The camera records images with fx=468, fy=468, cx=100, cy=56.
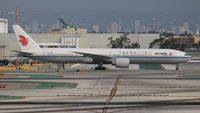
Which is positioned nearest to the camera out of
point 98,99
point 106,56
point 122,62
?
point 98,99

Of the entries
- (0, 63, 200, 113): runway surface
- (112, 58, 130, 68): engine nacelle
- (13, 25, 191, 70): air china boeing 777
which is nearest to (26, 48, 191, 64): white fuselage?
(13, 25, 191, 70): air china boeing 777

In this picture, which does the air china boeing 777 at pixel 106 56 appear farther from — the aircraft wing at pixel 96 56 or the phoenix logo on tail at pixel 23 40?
the phoenix logo on tail at pixel 23 40

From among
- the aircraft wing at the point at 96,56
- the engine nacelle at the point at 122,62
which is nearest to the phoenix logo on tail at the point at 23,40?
the aircraft wing at the point at 96,56

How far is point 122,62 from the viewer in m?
68.8

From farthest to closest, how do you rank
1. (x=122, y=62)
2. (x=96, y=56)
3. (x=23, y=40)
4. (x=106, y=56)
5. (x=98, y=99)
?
1. (x=23, y=40)
2. (x=96, y=56)
3. (x=106, y=56)
4. (x=122, y=62)
5. (x=98, y=99)

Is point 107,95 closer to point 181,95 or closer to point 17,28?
point 181,95

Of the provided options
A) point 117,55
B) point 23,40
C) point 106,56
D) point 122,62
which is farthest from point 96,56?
point 23,40

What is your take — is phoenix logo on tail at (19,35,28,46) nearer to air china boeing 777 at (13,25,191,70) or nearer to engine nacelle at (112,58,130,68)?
air china boeing 777 at (13,25,191,70)

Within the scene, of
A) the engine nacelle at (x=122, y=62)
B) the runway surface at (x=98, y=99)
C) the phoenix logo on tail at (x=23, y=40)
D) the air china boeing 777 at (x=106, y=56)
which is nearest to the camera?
the runway surface at (x=98, y=99)

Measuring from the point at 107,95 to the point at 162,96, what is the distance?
148 inches

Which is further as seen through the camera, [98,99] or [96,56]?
[96,56]

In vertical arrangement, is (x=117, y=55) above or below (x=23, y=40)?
below

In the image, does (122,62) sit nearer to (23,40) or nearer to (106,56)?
(106,56)

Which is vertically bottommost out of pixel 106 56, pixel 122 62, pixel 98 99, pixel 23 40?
pixel 98 99
